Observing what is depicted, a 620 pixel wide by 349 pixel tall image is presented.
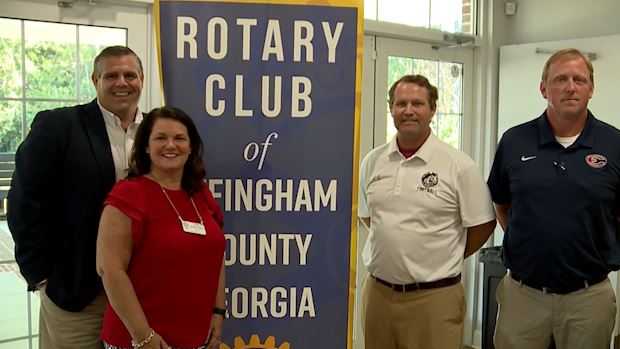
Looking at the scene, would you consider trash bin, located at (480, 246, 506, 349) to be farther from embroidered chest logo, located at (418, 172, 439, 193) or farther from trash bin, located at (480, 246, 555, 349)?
embroidered chest logo, located at (418, 172, 439, 193)

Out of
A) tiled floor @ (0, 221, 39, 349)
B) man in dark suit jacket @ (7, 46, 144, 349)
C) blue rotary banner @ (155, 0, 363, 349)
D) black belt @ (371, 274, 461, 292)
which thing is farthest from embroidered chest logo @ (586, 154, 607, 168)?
tiled floor @ (0, 221, 39, 349)

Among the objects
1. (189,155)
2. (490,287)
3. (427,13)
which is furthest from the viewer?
(427,13)

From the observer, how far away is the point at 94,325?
1.86 meters

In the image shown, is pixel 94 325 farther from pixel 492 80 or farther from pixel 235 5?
pixel 492 80

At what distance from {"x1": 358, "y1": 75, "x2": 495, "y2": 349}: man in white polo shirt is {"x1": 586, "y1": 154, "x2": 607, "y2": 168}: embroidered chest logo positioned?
362 millimetres

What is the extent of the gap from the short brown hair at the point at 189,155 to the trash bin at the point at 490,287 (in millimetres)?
2427

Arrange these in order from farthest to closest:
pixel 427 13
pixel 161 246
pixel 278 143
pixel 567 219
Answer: pixel 427 13
pixel 567 219
pixel 278 143
pixel 161 246

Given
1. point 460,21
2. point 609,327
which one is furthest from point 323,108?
point 460,21

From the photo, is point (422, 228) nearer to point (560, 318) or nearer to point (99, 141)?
point (560, 318)

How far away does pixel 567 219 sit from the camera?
6.88 ft

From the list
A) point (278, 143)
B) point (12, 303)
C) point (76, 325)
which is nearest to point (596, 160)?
point (278, 143)

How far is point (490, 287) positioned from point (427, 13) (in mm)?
1741

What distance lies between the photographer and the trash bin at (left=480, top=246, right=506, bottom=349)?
12.2ft

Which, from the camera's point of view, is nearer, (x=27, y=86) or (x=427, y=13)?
(x=27, y=86)
